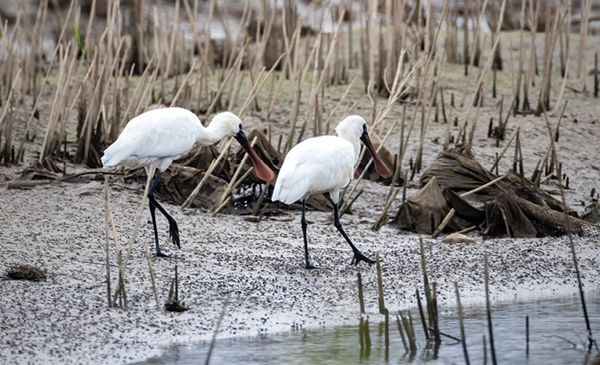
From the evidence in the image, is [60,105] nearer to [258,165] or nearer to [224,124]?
[224,124]

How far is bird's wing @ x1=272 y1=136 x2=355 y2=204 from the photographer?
609cm

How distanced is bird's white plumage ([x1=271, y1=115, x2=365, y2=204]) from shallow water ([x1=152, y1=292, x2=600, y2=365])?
3.86 ft

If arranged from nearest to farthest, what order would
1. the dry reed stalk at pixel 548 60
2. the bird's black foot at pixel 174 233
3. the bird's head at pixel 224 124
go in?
the bird's black foot at pixel 174 233 < the bird's head at pixel 224 124 < the dry reed stalk at pixel 548 60

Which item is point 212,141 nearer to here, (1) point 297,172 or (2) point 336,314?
(1) point 297,172

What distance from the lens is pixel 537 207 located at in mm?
7141

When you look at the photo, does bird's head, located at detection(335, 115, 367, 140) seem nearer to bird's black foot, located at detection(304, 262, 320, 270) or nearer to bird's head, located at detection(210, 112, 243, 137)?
bird's head, located at detection(210, 112, 243, 137)

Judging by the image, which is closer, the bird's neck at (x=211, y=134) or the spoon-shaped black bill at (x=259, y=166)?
the bird's neck at (x=211, y=134)

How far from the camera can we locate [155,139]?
20.9 ft

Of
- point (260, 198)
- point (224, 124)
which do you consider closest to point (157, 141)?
point (224, 124)

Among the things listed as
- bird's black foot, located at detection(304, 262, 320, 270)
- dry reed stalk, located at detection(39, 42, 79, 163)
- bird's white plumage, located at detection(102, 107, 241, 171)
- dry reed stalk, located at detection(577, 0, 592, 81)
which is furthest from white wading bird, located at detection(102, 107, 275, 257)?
dry reed stalk, located at detection(577, 0, 592, 81)

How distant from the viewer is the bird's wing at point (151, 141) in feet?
20.6

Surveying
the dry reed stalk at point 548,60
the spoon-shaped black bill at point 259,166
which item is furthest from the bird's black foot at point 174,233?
the dry reed stalk at point 548,60

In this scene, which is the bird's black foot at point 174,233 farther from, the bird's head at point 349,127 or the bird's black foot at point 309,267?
the bird's head at point 349,127

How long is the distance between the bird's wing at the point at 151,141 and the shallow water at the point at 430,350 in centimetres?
194
